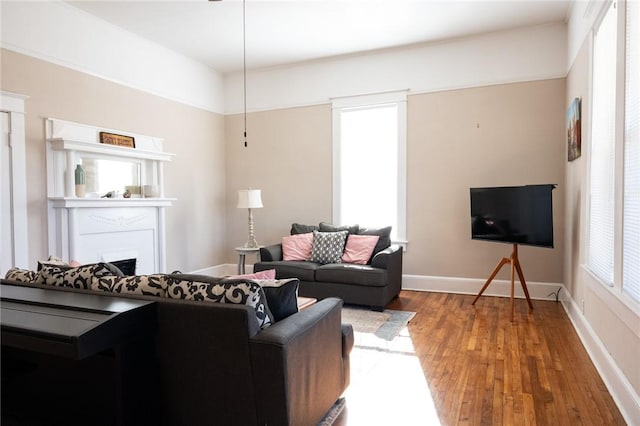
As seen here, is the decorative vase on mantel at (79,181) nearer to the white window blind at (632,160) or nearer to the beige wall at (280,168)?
the beige wall at (280,168)

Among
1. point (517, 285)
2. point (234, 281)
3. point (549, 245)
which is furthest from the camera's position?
point (517, 285)

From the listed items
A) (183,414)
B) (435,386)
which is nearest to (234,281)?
(183,414)

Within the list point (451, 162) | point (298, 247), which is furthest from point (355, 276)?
point (451, 162)

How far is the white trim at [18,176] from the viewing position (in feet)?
12.4

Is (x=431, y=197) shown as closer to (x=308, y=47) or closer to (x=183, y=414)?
(x=308, y=47)

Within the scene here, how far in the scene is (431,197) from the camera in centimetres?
541

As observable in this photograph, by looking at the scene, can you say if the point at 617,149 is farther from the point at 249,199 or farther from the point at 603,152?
the point at 249,199

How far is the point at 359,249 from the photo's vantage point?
16.4ft

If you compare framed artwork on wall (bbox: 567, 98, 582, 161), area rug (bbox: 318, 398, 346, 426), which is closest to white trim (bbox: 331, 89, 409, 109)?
framed artwork on wall (bbox: 567, 98, 582, 161)

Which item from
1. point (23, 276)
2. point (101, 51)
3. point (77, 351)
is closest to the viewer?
point (77, 351)

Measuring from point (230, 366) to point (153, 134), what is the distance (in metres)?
4.39

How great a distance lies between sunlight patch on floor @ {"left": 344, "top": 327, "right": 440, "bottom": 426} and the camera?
7.53 feet

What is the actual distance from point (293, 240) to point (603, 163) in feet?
11.3

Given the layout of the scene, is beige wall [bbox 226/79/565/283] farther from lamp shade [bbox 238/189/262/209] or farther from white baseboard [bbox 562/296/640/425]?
white baseboard [bbox 562/296/640/425]
